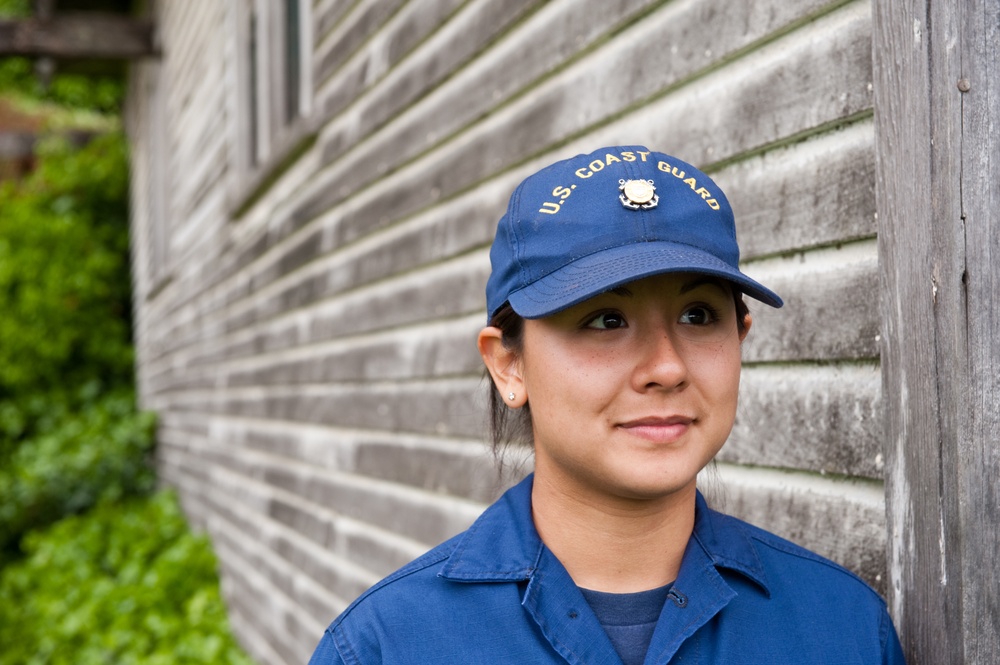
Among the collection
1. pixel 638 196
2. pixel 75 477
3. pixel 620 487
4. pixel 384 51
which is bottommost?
pixel 75 477

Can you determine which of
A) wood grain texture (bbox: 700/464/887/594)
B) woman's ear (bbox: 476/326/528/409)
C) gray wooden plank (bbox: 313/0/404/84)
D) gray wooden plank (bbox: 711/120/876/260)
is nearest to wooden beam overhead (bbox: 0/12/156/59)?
gray wooden plank (bbox: 313/0/404/84)

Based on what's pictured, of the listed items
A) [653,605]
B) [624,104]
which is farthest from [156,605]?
[653,605]

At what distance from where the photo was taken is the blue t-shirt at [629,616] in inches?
55.5

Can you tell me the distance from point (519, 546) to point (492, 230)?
1.70 metres

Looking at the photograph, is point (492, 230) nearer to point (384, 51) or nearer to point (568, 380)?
point (384, 51)

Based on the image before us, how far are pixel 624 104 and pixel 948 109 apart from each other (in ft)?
3.64

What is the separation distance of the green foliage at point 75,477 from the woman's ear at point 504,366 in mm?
9616

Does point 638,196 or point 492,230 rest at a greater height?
point 492,230

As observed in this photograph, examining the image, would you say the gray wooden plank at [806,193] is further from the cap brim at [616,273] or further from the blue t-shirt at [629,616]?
the blue t-shirt at [629,616]

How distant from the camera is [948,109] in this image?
1446 mm

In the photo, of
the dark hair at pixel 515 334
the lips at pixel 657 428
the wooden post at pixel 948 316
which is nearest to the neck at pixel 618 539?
the lips at pixel 657 428

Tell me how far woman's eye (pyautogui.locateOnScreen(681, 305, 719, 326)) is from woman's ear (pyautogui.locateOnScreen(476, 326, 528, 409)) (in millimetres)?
253

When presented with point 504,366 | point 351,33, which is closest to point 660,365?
point 504,366

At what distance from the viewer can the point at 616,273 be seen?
4.43ft
